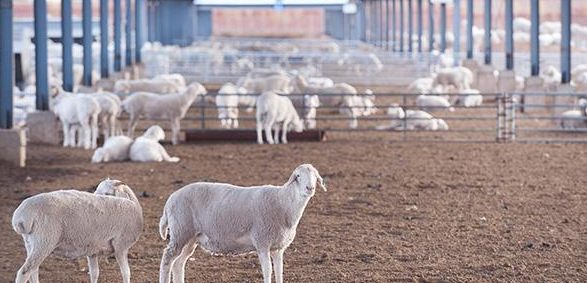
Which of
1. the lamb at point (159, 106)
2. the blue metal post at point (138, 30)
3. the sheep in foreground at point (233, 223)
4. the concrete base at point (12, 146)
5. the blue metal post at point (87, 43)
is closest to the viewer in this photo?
the sheep in foreground at point (233, 223)

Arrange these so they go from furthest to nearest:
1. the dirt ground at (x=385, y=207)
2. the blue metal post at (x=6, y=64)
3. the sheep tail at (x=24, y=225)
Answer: the blue metal post at (x=6, y=64) → the dirt ground at (x=385, y=207) → the sheep tail at (x=24, y=225)

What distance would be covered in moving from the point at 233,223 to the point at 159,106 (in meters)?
12.3

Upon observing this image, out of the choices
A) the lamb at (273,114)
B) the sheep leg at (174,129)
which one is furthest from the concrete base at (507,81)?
the sheep leg at (174,129)

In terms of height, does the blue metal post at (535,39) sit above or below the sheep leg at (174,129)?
above

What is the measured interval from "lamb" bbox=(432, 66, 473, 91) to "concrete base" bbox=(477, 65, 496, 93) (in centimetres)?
237

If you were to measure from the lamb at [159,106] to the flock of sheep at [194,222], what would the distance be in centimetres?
1194

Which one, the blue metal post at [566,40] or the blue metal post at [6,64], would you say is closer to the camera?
the blue metal post at [6,64]

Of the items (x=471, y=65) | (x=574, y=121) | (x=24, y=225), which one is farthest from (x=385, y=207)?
(x=471, y=65)

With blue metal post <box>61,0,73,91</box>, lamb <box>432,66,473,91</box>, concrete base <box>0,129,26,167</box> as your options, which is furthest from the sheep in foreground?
lamb <box>432,66,473,91</box>

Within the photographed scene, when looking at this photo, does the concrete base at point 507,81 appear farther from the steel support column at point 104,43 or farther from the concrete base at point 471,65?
the steel support column at point 104,43

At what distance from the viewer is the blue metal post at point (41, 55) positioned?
20.4m

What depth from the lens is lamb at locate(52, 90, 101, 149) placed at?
763 inches

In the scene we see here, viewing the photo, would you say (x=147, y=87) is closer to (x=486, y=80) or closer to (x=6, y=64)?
(x=6, y=64)

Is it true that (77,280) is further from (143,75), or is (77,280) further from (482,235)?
(143,75)
